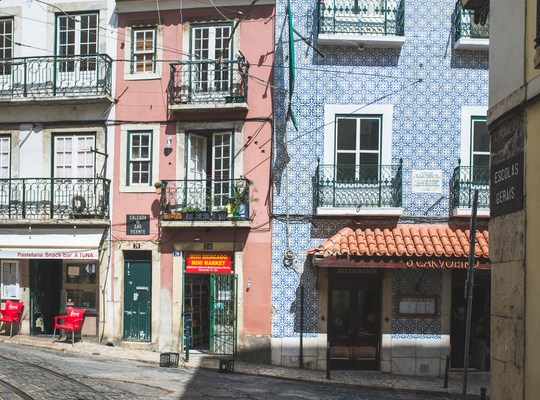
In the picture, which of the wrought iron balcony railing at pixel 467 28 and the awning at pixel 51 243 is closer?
the wrought iron balcony railing at pixel 467 28

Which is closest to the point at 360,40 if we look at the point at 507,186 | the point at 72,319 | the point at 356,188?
the point at 356,188

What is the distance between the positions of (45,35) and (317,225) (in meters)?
8.22

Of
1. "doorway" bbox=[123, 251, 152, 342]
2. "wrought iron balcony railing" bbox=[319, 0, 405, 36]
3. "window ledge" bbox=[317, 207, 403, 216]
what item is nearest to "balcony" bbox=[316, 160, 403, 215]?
"window ledge" bbox=[317, 207, 403, 216]

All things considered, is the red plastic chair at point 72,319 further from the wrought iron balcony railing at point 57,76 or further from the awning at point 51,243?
the wrought iron balcony railing at point 57,76

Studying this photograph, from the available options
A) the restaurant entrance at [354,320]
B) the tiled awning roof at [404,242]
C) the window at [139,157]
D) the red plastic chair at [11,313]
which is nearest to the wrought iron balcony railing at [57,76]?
the window at [139,157]

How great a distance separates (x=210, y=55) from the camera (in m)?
15.7

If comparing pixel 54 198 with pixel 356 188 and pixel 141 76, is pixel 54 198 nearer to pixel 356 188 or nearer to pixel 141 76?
pixel 141 76

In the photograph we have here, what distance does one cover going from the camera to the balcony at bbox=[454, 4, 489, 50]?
14.7 m

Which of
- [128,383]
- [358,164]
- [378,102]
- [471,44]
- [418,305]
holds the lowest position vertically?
[128,383]

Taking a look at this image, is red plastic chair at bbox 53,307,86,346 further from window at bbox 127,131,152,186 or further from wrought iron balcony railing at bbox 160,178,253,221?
window at bbox 127,131,152,186

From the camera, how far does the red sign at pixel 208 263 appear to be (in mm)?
15383

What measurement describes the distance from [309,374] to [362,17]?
800 cm

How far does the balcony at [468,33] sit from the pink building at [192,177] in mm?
4206

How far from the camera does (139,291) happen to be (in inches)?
621
